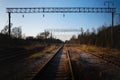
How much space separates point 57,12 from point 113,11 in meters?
10.4

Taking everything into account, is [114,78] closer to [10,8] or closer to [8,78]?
[8,78]

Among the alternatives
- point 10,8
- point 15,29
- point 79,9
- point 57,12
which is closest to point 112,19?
point 79,9

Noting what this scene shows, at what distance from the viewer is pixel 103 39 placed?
6712 centimetres

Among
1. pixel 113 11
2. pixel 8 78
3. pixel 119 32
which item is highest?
pixel 113 11

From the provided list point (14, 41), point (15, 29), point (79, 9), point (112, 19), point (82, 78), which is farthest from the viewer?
point (15, 29)

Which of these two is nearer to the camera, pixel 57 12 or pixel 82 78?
pixel 82 78

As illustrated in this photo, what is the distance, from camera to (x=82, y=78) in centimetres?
Answer: 1292

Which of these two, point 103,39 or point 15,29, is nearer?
point 103,39

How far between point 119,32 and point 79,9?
10.3 meters

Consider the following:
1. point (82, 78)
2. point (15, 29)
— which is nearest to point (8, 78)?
point (82, 78)

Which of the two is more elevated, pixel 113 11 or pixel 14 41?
pixel 113 11

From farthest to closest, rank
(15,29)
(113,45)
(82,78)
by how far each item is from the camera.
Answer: (15,29), (113,45), (82,78)

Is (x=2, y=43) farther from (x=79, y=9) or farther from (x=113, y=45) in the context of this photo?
(x=113, y=45)

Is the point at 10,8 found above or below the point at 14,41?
above
